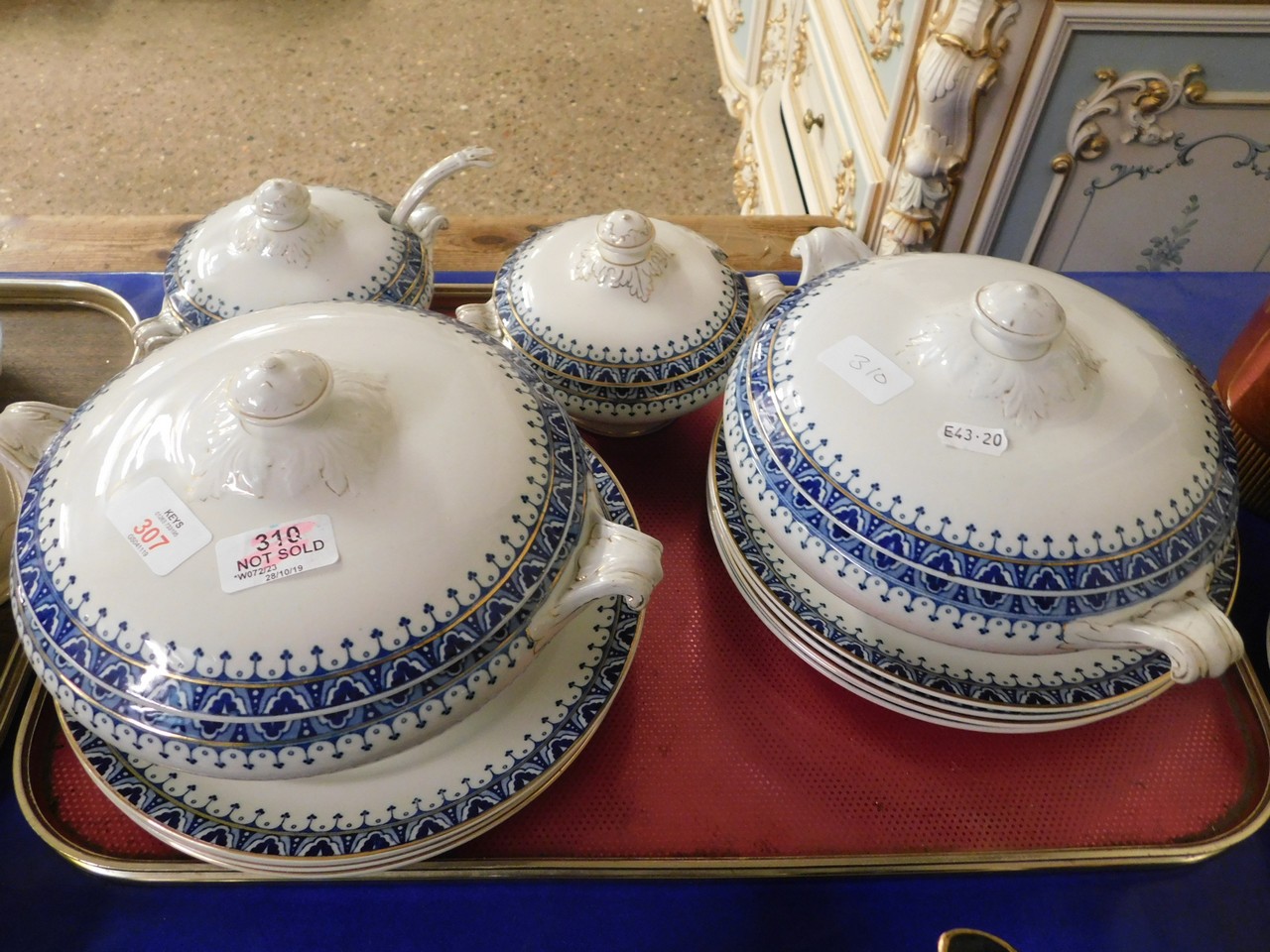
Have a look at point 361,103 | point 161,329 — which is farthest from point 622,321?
point 361,103

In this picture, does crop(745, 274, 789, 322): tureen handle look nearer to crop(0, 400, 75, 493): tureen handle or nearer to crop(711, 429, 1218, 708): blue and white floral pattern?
crop(711, 429, 1218, 708): blue and white floral pattern

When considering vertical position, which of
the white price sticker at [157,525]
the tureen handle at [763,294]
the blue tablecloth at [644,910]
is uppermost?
the white price sticker at [157,525]

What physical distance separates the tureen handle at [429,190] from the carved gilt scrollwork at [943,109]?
0.83 m

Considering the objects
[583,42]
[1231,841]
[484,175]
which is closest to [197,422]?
[1231,841]

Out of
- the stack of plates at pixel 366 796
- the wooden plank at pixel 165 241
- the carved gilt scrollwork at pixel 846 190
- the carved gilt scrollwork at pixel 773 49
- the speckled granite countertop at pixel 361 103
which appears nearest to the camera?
the stack of plates at pixel 366 796

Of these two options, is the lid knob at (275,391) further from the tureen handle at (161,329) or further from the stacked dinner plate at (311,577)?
the tureen handle at (161,329)

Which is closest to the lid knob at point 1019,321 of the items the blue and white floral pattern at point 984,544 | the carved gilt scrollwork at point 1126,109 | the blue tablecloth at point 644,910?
the blue and white floral pattern at point 984,544

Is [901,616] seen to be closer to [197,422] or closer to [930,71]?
[197,422]

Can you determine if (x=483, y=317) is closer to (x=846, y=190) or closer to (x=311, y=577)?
(x=311, y=577)

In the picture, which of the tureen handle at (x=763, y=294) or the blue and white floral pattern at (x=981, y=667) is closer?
the blue and white floral pattern at (x=981, y=667)

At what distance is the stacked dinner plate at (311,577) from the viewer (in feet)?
1.66

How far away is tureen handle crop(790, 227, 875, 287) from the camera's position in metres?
0.84

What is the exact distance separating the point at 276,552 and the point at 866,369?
0.44m

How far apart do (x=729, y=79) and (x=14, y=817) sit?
9.15 feet
